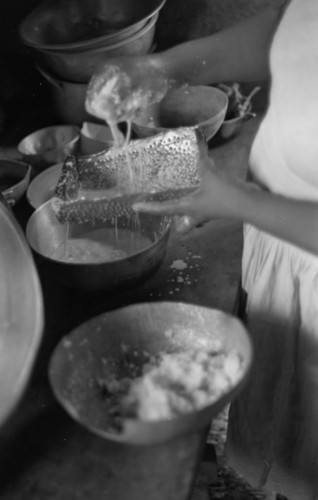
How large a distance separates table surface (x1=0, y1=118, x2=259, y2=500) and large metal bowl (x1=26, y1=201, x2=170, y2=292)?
0.08 meters

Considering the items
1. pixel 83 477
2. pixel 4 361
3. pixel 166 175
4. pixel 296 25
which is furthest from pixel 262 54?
pixel 83 477

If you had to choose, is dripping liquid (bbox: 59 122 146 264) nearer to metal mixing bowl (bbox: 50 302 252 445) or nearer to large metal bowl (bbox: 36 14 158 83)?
metal mixing bowl (bbox: 50 302 252 445)

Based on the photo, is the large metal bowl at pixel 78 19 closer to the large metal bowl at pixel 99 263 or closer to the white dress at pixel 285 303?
the large metal bowl at pixel 99 263

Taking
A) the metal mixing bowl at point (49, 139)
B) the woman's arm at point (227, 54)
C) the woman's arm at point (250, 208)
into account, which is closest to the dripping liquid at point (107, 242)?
the woman's arm at point (227, 54)

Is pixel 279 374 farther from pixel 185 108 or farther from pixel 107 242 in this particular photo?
pixel 185 108

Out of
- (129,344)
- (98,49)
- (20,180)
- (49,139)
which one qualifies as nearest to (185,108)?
(98,49)

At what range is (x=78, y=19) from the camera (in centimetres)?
244

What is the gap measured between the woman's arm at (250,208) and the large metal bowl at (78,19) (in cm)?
126

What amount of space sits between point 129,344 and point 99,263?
0.75 ft

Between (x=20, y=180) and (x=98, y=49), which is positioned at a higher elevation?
(x=98, y=49)

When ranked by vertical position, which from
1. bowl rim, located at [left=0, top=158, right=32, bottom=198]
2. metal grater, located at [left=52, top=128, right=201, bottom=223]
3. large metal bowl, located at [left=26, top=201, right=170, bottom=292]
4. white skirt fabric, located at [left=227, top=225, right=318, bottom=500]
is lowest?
white skirt fabric, located at [left=227, top=225, right=318, bottom=500]

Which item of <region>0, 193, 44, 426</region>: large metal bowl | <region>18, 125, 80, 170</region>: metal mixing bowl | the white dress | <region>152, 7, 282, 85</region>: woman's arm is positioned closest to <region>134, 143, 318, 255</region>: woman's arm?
the white dress

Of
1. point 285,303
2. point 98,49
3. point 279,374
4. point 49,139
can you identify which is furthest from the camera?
point 49,139

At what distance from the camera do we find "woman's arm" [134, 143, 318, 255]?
4.03ft
